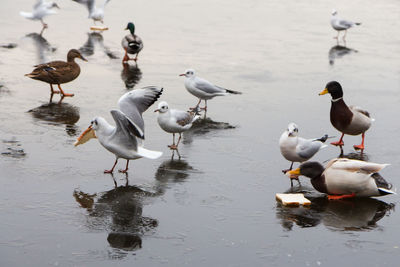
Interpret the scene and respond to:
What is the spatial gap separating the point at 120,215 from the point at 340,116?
4.36m

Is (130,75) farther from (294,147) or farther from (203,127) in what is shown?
(294,147)

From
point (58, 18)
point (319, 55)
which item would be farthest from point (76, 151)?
point (58, 18)

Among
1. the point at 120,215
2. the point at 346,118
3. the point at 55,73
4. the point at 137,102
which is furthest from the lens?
the point at 55,73

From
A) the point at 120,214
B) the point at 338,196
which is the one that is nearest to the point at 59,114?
the point at 120,214

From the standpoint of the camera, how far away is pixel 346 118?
34.1ft

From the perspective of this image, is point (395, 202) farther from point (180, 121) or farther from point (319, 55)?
point (319, 55)

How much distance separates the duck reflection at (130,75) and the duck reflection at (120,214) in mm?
5212

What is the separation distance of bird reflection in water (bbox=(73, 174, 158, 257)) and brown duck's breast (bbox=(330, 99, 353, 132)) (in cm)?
A: 363

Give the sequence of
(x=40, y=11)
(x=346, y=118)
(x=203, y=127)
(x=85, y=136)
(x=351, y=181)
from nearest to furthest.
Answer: (x=351, y=181)
(x=85, y=136)
(x=346, y=118)
(x=203, y=127)
(x=40, y=11)

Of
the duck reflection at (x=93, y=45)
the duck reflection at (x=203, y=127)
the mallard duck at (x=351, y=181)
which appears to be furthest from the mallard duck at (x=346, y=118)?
the duck reflection at (x=93, y=45)

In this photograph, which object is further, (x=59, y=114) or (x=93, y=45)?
(x=93, y=45)

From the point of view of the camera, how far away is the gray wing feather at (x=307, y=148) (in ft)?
29.8

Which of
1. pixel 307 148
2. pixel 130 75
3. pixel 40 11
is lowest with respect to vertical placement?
pixel 130 75

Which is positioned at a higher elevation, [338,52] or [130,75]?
[338,52]
